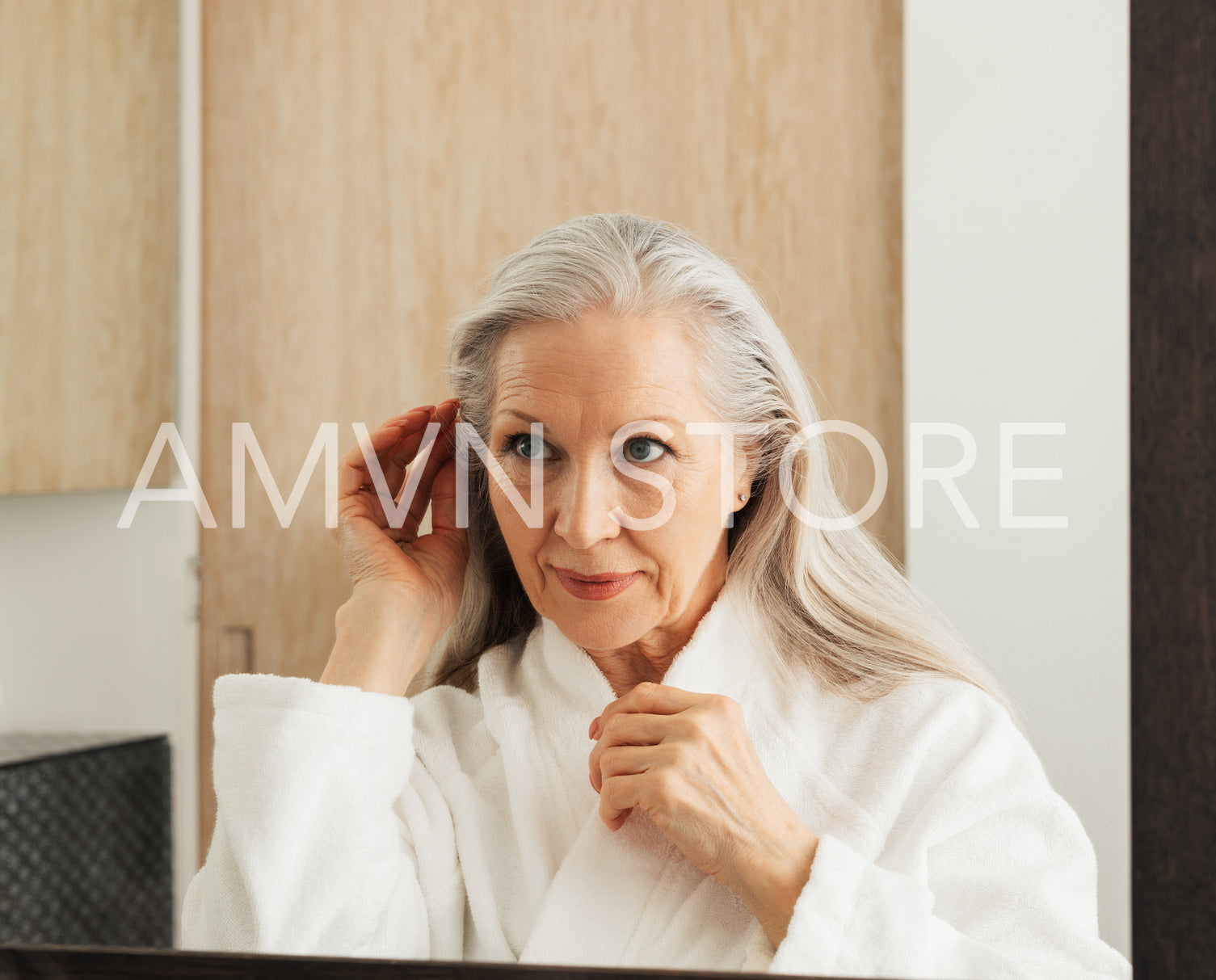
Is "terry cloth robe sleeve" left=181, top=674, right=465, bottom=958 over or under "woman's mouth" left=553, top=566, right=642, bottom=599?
under

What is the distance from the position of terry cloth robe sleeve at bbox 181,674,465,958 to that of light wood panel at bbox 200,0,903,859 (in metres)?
0.03

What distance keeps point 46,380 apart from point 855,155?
43 cm

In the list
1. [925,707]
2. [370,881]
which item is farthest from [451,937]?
[925,707]

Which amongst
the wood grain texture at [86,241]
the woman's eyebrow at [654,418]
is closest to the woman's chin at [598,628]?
the woman's eyebrow at [654,418]

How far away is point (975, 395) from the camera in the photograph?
405 mm

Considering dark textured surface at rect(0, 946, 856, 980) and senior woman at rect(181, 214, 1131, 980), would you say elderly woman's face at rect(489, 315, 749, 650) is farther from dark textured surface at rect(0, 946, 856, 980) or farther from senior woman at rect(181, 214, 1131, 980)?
dark textured surface at rect(0, 946, 856, 980)

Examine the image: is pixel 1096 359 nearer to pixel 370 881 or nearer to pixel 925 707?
pixel 925 707

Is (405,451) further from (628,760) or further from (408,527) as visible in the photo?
(628,760)

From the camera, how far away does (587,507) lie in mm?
400

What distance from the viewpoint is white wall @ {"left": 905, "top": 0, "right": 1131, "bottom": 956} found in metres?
0.36

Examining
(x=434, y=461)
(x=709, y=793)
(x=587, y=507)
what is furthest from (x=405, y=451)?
(x=709, y=793)

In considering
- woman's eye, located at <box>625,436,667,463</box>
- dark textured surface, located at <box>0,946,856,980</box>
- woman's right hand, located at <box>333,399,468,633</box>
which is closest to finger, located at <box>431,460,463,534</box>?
woman's right hand, located at <box>333,399,468,633</box>

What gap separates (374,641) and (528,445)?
5.5 inches
